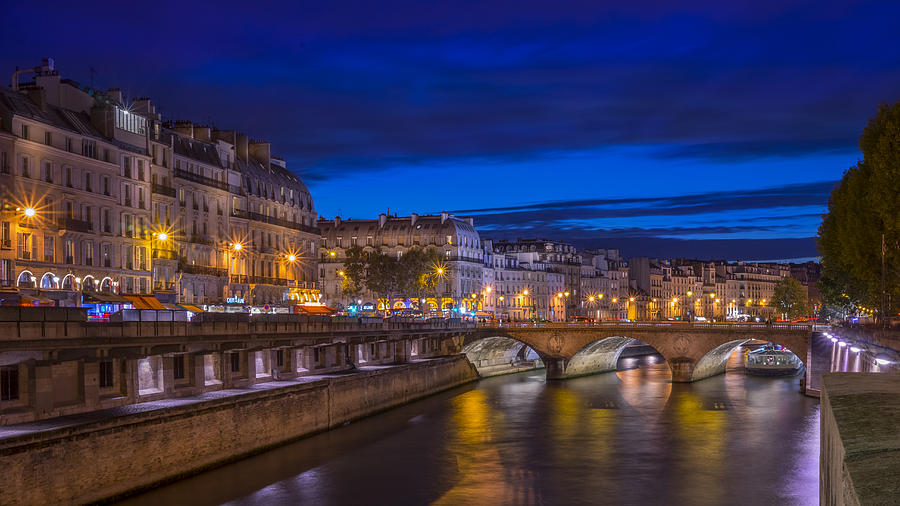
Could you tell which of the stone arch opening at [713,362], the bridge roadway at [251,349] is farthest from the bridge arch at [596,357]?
the stone arch opening at [713,362]

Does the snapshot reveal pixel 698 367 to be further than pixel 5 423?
Yes

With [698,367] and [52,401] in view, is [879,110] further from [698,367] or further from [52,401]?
[52,401]

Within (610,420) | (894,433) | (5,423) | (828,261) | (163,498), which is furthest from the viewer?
(828,261)

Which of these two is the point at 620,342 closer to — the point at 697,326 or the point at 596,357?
the point at 596,357

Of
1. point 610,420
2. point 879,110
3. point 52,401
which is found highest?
point 879,110

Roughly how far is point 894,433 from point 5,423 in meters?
29.6

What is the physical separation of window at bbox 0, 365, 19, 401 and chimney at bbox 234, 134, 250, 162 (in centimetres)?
6433

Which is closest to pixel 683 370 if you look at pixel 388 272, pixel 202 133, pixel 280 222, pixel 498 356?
pixel 498 356

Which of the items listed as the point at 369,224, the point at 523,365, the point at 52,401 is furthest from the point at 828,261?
the point at 369,224

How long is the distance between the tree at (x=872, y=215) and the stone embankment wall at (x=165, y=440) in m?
30.2

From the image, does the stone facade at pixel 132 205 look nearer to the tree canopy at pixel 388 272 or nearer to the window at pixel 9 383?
the window at pixel 9 383

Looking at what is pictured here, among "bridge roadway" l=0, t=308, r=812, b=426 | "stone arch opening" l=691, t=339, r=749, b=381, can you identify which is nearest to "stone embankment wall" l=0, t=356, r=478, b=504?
"bridge roadway" l=0, t=308, r=812, b=426

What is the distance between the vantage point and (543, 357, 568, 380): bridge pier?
324 ft

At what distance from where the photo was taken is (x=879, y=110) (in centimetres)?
6150
